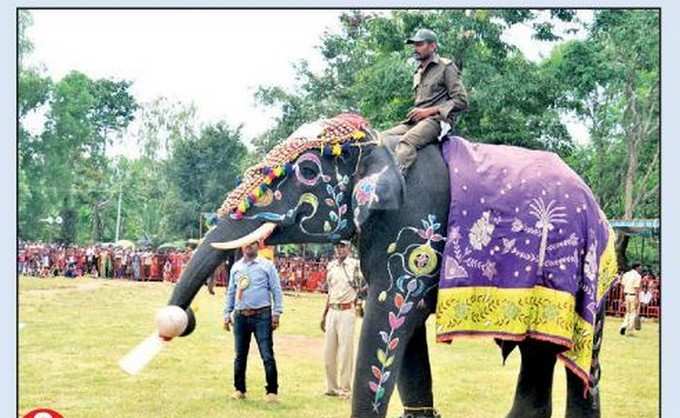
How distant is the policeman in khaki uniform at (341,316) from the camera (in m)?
8.45

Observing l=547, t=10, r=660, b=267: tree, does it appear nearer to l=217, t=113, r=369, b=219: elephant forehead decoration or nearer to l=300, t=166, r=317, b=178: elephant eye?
l=217, t=113, r=369, b=219: elephant forehead decoration

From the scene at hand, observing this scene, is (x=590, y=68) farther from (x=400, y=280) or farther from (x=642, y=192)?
(x=400, y=280)

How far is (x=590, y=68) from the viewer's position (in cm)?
1583

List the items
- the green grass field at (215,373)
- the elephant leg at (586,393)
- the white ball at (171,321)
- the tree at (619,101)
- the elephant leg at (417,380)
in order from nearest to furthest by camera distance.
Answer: the white ball at (171,321)
the elephant leg at (586,393)
the elephant leg at (417,380)
the green grass field at (215,373)
the tree at (619,101)

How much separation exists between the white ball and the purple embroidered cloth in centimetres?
133

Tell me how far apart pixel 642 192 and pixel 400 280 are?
521 inches

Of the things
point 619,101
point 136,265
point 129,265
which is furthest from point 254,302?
point 129,265

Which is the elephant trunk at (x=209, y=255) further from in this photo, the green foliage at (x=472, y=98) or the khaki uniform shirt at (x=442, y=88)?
→ the green foliage at (x=472, y=98)

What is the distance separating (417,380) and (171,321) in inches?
64.1

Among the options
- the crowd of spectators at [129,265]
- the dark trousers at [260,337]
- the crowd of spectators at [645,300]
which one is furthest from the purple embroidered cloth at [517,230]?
the crowd of spectators at [129,265]

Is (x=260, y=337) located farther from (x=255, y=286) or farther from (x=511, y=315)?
(x=511, y=315)

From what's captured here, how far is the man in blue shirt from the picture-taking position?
7.90m

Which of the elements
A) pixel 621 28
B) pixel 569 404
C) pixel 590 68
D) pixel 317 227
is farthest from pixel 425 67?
pixel 590 68

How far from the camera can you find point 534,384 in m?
5.52
